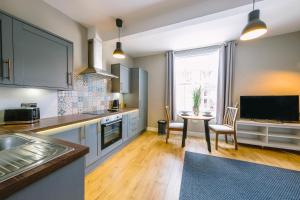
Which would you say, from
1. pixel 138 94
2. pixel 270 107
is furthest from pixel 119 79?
pixel 270 107

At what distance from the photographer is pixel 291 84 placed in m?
2.92

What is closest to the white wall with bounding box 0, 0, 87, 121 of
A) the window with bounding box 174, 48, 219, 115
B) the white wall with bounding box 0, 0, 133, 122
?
the white wall with bounding box 0, 0, 133, 122

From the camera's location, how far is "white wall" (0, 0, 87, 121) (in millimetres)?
1594

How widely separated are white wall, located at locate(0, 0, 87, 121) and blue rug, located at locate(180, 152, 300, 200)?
235cm

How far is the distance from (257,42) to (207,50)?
113 cm

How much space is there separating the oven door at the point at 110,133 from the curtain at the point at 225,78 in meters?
2.62

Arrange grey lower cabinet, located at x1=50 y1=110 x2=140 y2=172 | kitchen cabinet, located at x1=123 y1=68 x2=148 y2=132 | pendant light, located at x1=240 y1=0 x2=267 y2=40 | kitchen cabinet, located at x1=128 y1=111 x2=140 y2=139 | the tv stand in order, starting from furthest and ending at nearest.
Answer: kitchen cabinet, located at x1=123 y1=68 x2=148 y2=132 → kitchen cabinet, located at x1=128 y1=111 x2=140 y2=139 → the tv stand → grey lower cabinet, located at x1=50 y1=110 x2=140 y2=172 → pendant light, located at x1=240 y1=0 x2=267 y2=40

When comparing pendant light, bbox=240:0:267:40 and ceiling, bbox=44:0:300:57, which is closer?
pendant light, bbox=240:0:267:40

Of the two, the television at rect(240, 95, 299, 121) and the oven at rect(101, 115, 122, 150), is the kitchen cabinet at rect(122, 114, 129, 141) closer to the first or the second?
the oven at rect(101, 115, 122, 150)

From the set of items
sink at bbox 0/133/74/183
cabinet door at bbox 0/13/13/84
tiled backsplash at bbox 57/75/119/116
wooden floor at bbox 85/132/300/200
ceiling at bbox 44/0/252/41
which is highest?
ceiling at bbox 44/0/252/41

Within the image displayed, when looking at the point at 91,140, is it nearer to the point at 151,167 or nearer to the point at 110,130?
the point at 110,130

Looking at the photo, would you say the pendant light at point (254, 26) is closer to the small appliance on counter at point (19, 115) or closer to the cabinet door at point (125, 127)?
the cabinet door at point (125, 127)

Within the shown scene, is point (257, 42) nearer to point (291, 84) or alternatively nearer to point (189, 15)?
point (291, 84)

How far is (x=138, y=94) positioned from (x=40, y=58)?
2.43 metres
